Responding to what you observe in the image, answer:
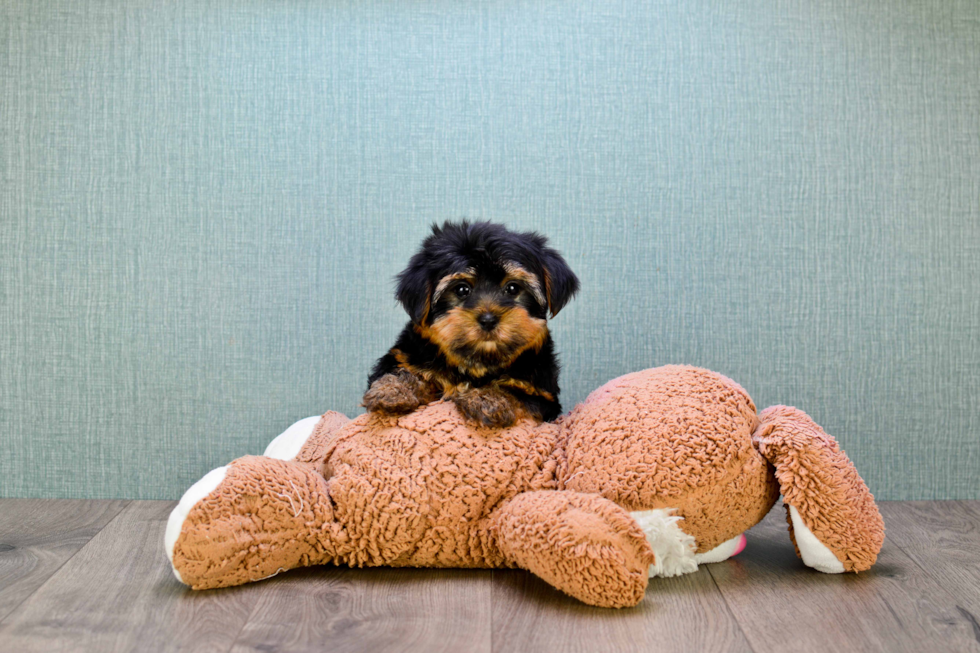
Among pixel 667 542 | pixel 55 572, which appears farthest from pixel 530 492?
pixel 55 572

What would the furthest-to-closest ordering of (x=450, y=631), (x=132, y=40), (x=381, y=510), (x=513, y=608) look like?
(x=132, y=40) < (x=381, y=510) < (x=513, y=608) < (x=450, y=631)

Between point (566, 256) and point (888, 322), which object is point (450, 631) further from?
point (888, 322)

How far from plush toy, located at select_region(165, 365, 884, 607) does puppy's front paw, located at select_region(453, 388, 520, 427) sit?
28 millimetres

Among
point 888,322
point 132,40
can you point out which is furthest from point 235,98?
point 888,322

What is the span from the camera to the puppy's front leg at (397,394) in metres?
1.93

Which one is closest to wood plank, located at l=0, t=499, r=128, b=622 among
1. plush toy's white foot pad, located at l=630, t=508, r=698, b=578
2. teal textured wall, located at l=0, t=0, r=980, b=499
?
teal textured wall, located at l=0, t=0, r=980, b=499

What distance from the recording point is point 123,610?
1.67 m

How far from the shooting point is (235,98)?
264cm

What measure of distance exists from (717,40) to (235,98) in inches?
65.5

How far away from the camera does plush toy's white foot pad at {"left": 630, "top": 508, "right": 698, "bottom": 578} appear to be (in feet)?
5.77

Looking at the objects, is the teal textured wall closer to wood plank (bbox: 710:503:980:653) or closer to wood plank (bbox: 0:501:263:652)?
wood plank (bbox: 0:501:263:652)

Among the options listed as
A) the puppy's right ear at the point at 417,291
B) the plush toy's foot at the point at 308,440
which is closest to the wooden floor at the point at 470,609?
the plush toy's foot at the point at 308,440

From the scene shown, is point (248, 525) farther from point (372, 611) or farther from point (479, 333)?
point (479, 333)

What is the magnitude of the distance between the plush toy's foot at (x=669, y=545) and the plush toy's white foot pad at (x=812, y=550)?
15cm
